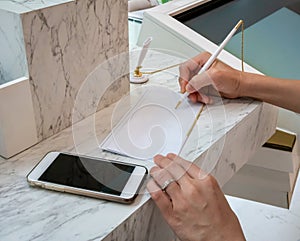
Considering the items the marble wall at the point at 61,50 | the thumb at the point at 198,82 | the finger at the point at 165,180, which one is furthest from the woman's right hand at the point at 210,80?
the finger at the point at 165,180

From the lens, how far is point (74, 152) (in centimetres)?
71

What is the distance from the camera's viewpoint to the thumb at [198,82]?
0.85 metres

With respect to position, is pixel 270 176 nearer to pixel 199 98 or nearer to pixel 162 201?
pixel 199 98

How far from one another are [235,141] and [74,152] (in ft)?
1.04

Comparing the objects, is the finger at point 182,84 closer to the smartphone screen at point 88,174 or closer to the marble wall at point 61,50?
the marble wall at point 61,50

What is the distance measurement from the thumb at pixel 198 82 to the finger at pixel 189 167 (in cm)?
21

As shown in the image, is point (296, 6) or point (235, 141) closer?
point (235, 141)

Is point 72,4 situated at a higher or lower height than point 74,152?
higher

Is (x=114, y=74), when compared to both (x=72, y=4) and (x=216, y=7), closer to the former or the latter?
(x=72, y=4)

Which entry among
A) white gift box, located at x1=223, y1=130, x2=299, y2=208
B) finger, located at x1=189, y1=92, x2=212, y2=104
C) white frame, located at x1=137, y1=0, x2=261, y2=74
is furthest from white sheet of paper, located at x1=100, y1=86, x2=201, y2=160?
white gift box, located at x1=223, y1=130, x2=299, y2=208

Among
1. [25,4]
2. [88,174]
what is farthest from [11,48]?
[88,174]

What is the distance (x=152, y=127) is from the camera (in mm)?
771

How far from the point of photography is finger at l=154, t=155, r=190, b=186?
64 cm

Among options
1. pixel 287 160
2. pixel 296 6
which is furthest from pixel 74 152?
pixel 296 6
